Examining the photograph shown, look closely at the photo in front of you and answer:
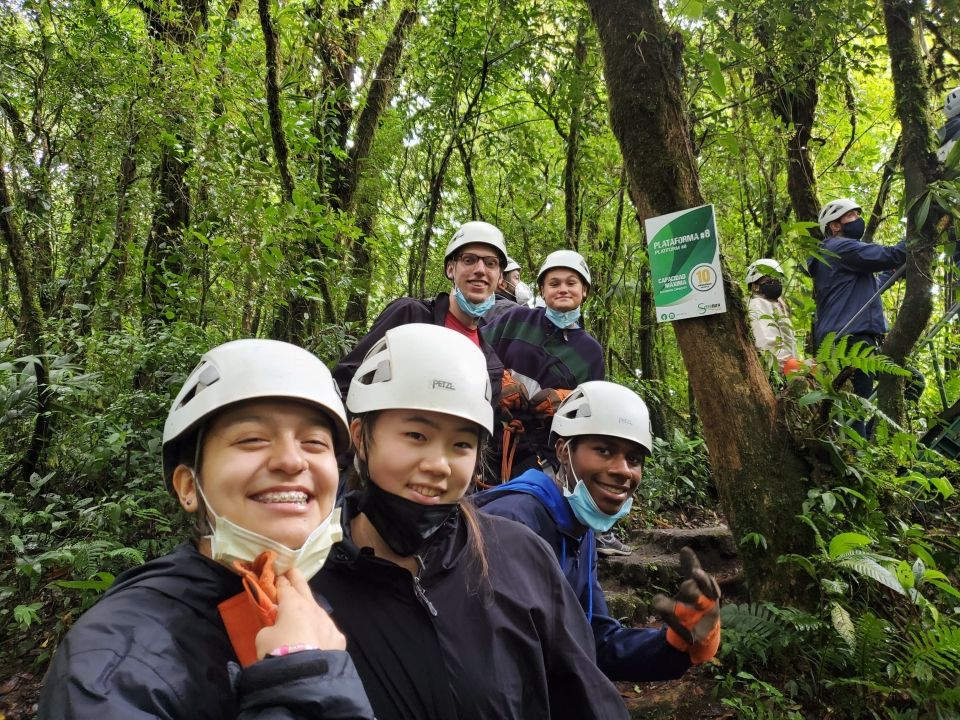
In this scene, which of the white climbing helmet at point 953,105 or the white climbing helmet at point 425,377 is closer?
the white climbing helmet at point 425,377

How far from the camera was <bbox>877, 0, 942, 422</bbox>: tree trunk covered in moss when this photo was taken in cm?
434

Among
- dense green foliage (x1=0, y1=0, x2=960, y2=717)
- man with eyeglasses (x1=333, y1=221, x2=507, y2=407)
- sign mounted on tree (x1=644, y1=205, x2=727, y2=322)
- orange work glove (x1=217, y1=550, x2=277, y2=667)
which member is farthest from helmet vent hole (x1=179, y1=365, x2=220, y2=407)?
sign mounted on tree (x1=644, y1=205, x2=727, y2=322)

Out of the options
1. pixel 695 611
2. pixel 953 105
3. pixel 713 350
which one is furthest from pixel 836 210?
pixel 695 611

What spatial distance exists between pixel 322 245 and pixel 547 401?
3054mm

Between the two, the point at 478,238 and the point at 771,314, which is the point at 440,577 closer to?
the point at 478,238

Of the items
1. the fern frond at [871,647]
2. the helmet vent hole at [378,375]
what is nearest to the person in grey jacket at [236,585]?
the helmet vent hole at [378,375]

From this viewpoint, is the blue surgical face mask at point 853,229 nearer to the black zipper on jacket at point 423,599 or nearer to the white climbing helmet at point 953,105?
the white climbing helmet at point 953,105

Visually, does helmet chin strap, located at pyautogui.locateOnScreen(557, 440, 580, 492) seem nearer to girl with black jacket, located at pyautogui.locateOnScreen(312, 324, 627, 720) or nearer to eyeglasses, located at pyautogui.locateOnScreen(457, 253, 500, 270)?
girl with black jacket, located at pyautogui.locateOnScreen(312, 324, 627, 720)

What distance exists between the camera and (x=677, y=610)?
2.56 metres

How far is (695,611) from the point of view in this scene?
2.55 m

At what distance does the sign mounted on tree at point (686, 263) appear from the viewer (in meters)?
4.32

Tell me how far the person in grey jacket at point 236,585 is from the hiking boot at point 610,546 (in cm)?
433

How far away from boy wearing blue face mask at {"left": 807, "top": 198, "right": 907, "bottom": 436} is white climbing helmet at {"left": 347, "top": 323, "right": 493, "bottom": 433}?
514cm

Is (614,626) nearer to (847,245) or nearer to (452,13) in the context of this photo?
(847,245)
